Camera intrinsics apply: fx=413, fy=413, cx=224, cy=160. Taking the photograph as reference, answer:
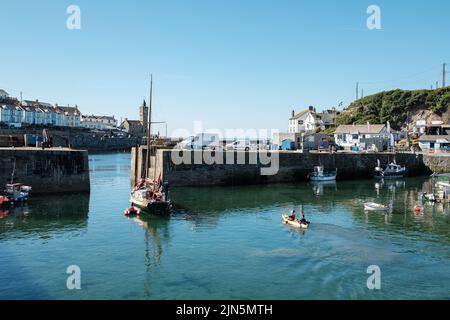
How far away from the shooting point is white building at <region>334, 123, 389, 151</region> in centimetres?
7719

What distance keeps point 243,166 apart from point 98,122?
152494 mm

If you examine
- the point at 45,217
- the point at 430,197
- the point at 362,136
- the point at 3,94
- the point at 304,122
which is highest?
the point at 3,94

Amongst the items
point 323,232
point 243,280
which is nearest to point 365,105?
point 323,232

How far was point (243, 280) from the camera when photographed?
18.2 m

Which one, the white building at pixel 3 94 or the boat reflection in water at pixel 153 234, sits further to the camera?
the white building at pixel 3 94

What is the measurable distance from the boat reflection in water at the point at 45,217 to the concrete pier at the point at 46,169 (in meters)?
1.91

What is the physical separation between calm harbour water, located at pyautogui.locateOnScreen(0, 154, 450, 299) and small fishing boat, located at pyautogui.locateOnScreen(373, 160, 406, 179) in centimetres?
2267

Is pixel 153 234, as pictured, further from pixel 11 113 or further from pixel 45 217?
pixel 11 113

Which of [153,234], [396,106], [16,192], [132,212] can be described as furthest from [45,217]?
[396,106]

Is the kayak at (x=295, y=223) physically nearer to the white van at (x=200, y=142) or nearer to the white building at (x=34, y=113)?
the white van at (x=200, y=142)

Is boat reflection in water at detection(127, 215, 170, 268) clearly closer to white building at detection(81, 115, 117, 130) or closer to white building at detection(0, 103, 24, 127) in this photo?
white building at detection(0, 103, 24, 127)

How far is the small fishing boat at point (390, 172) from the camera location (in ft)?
196

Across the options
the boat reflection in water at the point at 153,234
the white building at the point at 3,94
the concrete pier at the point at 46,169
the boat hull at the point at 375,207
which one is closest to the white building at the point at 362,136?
the boat hull at the point at 375,207

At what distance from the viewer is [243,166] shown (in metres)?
49.8
